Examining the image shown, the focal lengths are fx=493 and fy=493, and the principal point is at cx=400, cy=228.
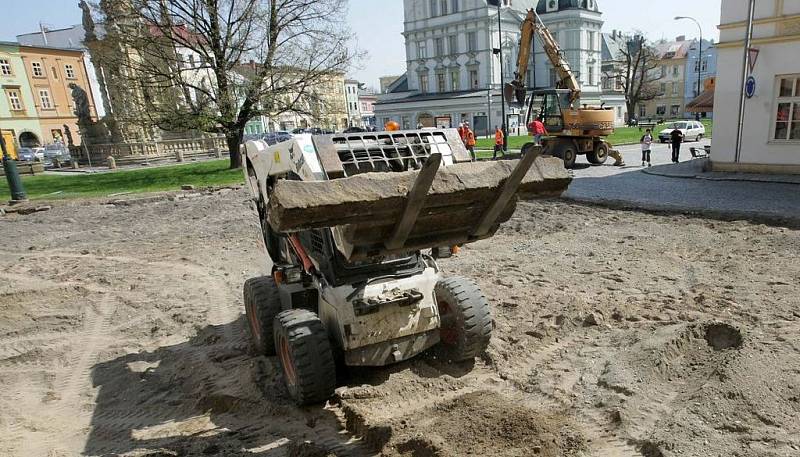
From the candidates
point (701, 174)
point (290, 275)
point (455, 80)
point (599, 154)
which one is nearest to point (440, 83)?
point (455, 80)

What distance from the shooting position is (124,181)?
76.5 feet

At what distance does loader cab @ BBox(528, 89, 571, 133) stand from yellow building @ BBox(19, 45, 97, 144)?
5227cm

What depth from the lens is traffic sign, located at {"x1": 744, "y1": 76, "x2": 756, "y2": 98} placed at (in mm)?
15203

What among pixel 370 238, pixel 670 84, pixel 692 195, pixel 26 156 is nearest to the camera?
pixel 370 238

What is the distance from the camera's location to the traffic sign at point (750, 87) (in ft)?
49.9

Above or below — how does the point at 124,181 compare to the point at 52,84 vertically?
below

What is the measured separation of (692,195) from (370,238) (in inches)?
507

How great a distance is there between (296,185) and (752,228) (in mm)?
10436

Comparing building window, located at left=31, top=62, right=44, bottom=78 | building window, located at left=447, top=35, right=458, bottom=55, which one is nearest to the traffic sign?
building window, located at left=447, top=35, right=458, bottom=55

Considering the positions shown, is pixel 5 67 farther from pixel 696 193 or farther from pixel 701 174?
pixel 696 193

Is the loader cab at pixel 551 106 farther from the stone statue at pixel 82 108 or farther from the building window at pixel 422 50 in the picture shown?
the building window at pixel 422 50

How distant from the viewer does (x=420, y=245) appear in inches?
142

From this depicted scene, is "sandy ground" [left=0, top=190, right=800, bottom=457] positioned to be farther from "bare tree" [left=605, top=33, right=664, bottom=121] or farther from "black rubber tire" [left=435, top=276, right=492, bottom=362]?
"bare tree" [left=605, top=33, right=664, bottom=121]

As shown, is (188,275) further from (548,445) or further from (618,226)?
(618,226)
